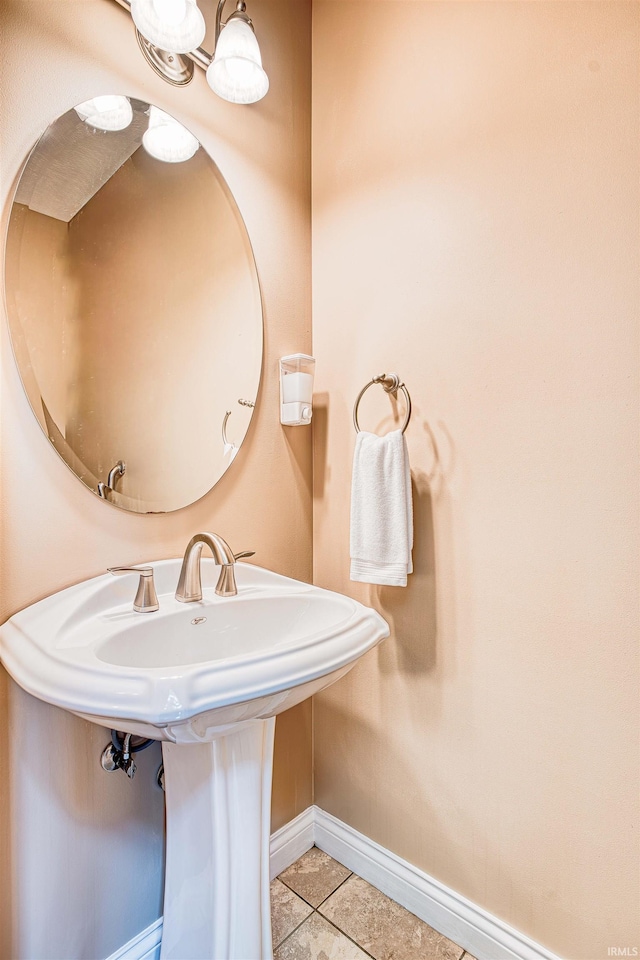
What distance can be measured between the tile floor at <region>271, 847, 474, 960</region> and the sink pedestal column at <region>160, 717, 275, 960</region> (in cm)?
25

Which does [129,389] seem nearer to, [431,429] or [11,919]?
[431,429]

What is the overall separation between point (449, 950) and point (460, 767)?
0.41 m

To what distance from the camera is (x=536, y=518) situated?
1.01m

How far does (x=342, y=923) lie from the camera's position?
1.17 m

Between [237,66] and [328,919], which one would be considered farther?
[328,919]

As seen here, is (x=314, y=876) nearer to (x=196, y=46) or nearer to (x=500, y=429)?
(x=500, y=429)

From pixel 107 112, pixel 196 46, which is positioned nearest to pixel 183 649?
pixel 107 112

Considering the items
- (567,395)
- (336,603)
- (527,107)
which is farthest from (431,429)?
(527,107)

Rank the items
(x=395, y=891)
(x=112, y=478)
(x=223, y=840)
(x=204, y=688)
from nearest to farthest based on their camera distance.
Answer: (x=204, y=688), (x=223, y=840), (x=112, y=478), (x=395, y=891)

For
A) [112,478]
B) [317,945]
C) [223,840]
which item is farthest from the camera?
[317,945]

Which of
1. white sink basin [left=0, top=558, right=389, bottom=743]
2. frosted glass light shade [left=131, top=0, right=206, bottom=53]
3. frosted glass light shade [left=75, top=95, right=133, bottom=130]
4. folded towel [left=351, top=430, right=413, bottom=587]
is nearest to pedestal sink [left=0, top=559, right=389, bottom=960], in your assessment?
white sink basin [left=0, top=558, right=389, bottom=743]

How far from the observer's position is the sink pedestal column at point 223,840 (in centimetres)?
89

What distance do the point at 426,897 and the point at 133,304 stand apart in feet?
5.11

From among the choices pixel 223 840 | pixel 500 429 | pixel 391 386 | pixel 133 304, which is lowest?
pixel 223 840
